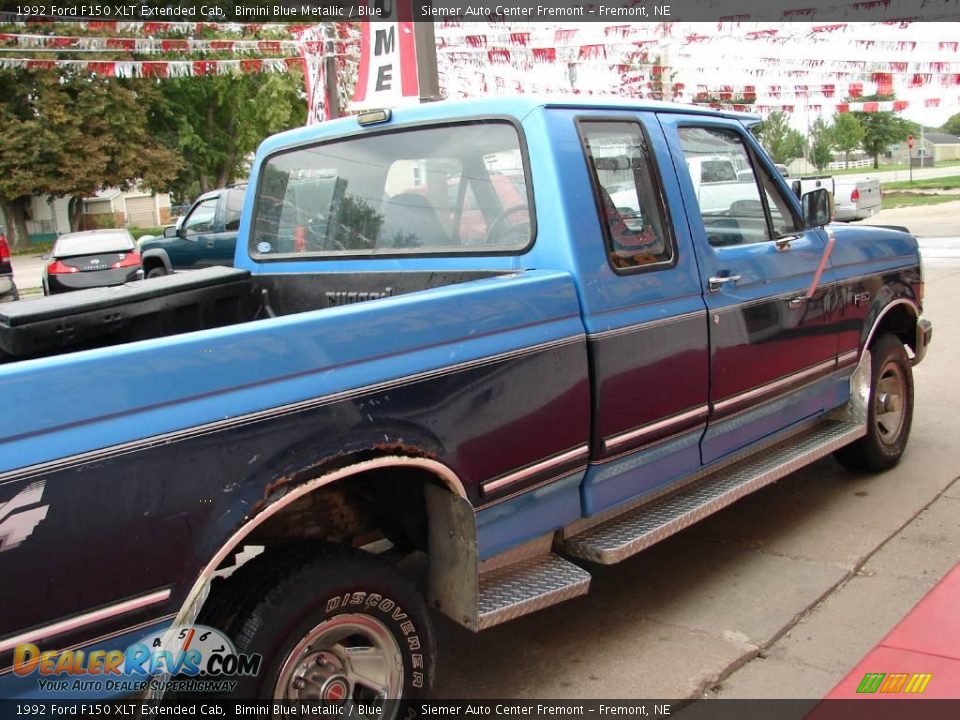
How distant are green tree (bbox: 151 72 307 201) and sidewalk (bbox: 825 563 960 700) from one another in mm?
33715

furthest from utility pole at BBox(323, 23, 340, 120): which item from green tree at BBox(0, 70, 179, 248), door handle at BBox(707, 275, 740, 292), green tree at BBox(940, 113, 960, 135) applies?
green tree at BBox(940, 113, 960, 135)

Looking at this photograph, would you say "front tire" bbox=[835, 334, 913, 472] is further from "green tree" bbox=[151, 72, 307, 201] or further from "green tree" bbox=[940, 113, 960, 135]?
"green tree" bbox=[940, 113, 960, 135]

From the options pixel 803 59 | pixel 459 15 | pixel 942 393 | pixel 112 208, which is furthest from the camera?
pixel 112 208

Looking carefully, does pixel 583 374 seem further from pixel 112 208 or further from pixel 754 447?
pixel 112 208

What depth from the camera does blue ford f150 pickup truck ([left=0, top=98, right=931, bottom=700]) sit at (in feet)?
6.91

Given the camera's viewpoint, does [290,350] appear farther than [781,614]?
No

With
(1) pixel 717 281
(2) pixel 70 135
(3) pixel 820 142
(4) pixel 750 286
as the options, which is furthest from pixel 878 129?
(1) pixel 717 281

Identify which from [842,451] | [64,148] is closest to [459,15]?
[842,451]

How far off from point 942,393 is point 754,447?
3894mm

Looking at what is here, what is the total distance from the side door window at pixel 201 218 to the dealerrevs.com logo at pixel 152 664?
13243 mm

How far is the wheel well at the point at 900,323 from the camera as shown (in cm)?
540

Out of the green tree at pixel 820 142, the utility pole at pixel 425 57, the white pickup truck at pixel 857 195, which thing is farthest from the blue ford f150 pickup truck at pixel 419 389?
the green tree at pixel 820 142

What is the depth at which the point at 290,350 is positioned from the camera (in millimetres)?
2441

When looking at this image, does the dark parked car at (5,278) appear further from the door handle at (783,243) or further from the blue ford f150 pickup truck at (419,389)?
the door handle at (783,243)
